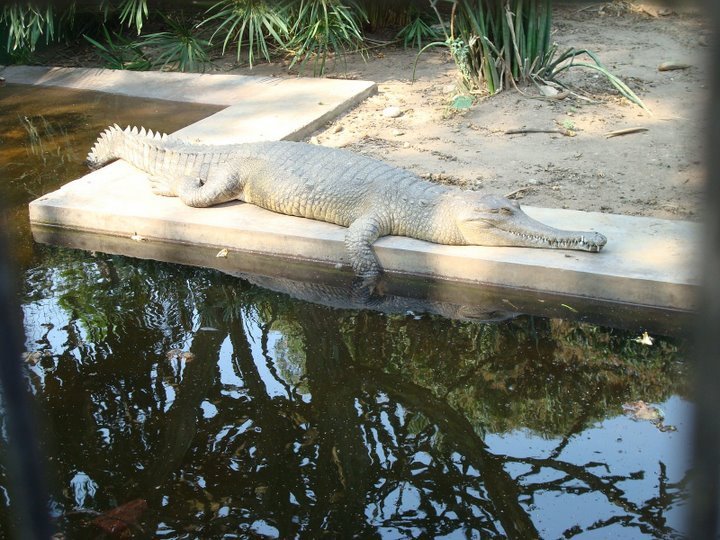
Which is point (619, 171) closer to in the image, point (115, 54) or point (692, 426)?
point (692, 426)

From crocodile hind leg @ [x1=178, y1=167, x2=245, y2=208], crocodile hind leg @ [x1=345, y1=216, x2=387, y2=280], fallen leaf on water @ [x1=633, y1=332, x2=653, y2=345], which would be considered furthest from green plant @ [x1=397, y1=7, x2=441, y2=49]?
fallen leaf on water @ [x1=633, y1=332, x2=653, y2=345]

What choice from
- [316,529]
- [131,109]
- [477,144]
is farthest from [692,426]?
[131,109]

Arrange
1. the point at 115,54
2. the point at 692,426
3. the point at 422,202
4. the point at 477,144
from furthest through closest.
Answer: the point at 115,54 < the point at 477,144 < the point at 422,202 < the point at 692,426

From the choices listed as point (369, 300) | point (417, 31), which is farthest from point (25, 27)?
point (369, 300)

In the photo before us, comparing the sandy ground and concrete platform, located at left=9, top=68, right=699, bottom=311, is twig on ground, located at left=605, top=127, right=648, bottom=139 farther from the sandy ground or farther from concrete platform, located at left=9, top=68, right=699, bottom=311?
concrete platform, located at left=9, top=68, right=699, bottom=311

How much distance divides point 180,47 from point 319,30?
1.78 metres

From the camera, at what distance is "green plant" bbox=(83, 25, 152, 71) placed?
31.0 ft

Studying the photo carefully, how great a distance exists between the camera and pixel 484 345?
161 inches

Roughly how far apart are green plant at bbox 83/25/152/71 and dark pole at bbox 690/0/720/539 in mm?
9533

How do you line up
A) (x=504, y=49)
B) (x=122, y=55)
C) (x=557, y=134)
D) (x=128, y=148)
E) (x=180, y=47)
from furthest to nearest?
(x=122, y=55), (x=180, y=47), (x=504, y=49), (x=557, y=134), (x=128, y=148)

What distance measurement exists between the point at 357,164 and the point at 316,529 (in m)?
2.94

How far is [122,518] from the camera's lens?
9.50ft

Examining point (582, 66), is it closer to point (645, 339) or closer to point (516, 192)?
point (516, 192)

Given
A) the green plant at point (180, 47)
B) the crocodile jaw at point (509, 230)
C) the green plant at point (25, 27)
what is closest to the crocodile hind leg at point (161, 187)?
the crocodile jaw at point (509, 230)
